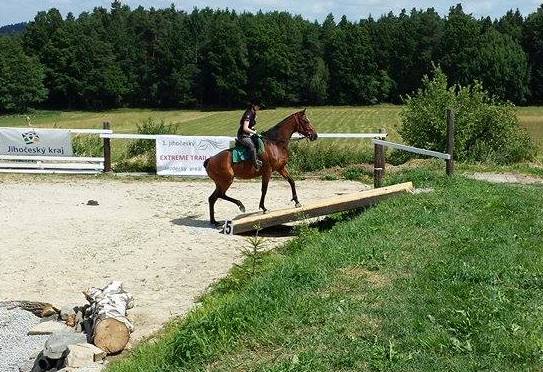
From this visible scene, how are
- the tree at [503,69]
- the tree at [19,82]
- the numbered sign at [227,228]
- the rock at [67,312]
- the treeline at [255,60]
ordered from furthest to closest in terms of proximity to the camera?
the treeline at [255,60] → the tree at [19,82] → the tree at [503,69] → the numbered sign at [227,228] → the rock at [67,312]

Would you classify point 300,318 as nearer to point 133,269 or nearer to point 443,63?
point 133,269

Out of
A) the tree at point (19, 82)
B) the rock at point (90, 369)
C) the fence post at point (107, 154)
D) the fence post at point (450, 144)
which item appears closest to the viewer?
the rock at point (90, 369)

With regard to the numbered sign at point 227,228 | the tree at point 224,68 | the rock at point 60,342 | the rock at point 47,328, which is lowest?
the rock at point 47,328

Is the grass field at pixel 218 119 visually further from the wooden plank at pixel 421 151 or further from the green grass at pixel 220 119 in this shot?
the wooden plank at pixel 421 151

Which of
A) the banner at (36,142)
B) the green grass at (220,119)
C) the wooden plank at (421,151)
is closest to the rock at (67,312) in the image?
the wooden plank at (421,151)

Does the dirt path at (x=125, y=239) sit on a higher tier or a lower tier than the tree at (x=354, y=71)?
lower

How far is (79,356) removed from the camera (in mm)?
6984

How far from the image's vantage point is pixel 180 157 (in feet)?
67.4

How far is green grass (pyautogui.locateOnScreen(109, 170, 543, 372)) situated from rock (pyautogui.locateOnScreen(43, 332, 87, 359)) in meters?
0.62

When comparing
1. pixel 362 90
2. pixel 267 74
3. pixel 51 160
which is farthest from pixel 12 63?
pixel 51 160

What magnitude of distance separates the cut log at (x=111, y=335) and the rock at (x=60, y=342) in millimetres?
217

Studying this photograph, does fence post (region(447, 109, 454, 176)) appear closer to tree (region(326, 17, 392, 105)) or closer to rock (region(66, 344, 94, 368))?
rock (region(66, 344, 94, 368))

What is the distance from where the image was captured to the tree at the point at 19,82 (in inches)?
3268

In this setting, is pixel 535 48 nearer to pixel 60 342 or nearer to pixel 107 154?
pixel 107 154
